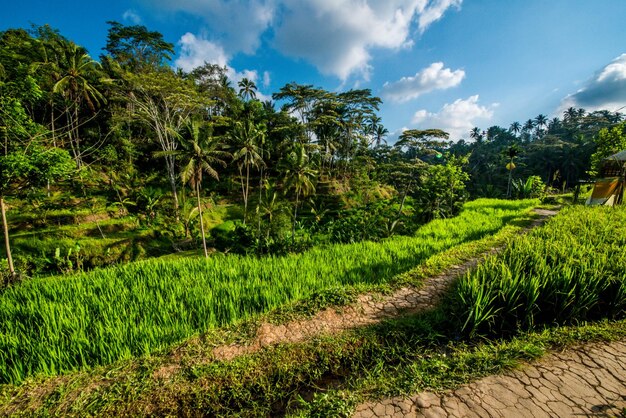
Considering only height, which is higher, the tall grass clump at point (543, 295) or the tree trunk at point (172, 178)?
the tree trunk at point (172, 178)

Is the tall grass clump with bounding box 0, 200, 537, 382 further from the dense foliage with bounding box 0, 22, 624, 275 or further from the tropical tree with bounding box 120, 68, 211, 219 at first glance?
the tropical tree with bounding box 120, 68, 211, 219

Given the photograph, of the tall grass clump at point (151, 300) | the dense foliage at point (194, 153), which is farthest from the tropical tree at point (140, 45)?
the tall grass clump at point (151, 300)

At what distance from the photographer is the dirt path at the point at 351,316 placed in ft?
13.4

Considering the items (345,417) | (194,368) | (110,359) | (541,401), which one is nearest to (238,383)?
(194,368)

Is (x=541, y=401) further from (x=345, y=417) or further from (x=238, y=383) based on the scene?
(x=238, y=383)

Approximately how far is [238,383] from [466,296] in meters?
3.78

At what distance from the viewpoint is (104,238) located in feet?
54.1

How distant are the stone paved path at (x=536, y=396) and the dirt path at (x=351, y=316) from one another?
1794 mm

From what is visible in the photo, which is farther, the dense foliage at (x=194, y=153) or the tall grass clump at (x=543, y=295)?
the dense foliage at (x=194, y=153)

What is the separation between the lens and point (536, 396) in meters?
2.64

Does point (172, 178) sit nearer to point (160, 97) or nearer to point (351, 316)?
point (160, 97)

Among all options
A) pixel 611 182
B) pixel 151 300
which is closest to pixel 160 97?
pixel 151 300

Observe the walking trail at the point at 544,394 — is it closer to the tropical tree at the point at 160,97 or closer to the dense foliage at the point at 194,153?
the dense foliage at the point at 194,153

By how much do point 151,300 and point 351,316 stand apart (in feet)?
13.9
